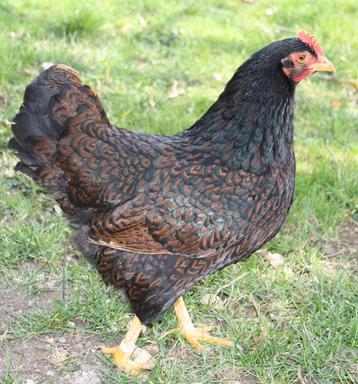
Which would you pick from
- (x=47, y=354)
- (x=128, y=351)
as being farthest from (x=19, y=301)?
(x=128, y=351)

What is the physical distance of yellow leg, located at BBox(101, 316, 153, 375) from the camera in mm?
3348

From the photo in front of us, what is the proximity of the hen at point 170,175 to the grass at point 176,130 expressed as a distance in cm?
51

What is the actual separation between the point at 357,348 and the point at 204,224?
1.18 metres

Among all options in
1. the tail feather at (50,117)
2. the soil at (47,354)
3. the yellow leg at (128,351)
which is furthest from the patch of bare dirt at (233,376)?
the tail feather at (50,117)

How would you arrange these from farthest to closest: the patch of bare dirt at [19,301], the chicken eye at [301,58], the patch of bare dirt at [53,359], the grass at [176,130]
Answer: the patch of bare dirt at [19,301] → the grass at [176,130] → the patch of bare dirt at [53,359] → the chicken eye at [301,58]

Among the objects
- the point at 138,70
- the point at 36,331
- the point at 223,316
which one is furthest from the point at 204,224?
the point at 138,70

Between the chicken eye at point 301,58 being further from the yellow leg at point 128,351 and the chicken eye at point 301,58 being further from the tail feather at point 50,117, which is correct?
the yellow leg at point 128,351

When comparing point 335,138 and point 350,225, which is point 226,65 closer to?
point 335,138

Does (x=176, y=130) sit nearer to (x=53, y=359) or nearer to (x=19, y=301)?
(x=19, y=301)

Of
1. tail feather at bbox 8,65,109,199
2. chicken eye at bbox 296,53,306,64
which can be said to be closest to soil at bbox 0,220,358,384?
tail feather at bbox 8,65,109,199

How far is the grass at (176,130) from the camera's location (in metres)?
3.50

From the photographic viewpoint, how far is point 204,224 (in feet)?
10.4

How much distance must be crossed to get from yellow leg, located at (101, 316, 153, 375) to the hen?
1cm

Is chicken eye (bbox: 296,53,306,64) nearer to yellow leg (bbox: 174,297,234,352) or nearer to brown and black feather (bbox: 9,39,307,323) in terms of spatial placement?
brown and black feather (bbox: 9,39,307,323)
